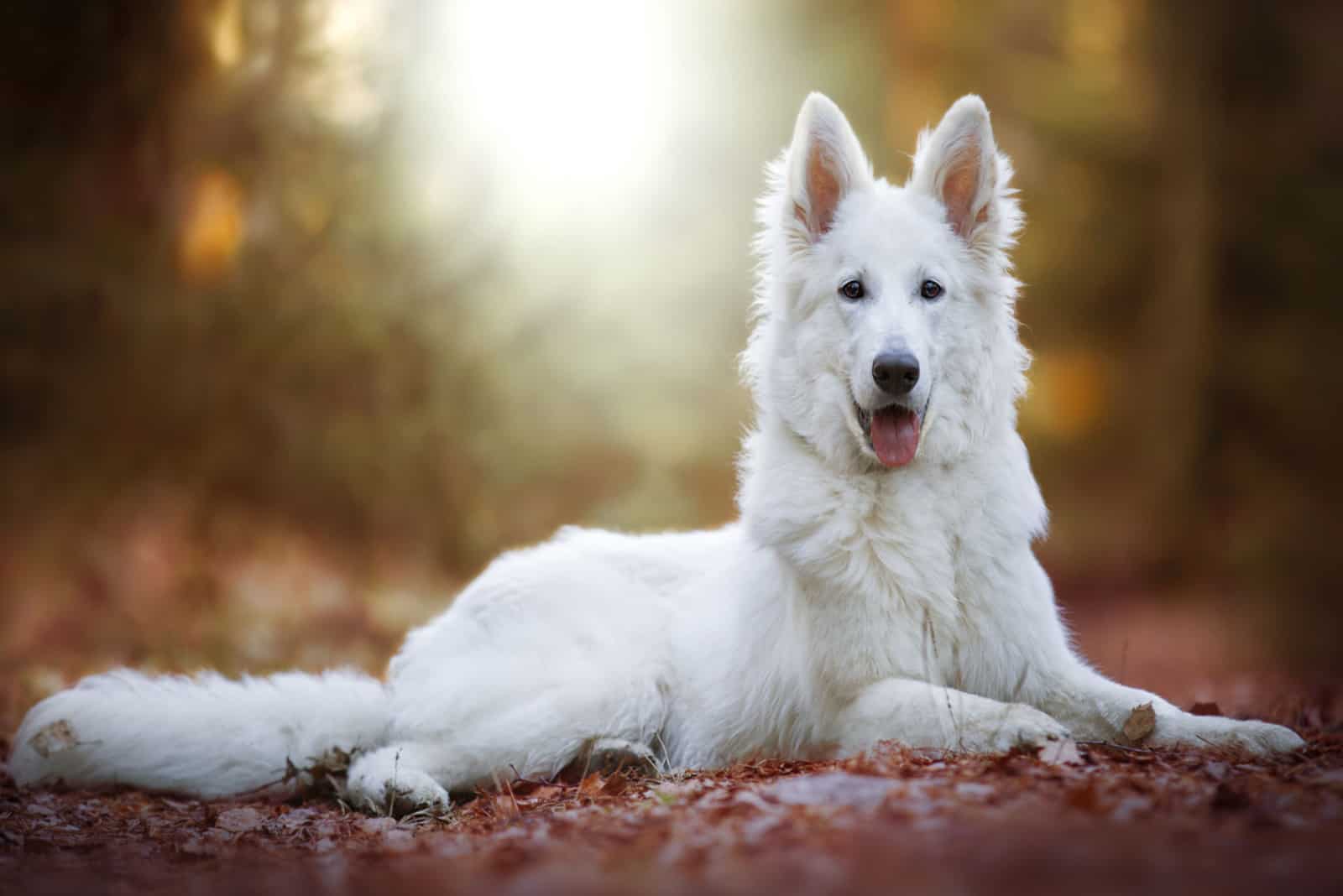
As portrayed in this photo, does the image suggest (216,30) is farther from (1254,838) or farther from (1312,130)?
(1312,130)

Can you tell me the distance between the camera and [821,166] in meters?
4.59

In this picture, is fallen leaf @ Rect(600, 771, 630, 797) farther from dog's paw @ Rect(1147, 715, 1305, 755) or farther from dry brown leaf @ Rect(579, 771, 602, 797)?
dog's paw @ Rect(1147, 715, 1305, 755)

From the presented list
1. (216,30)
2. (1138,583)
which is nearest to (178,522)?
(216,30)

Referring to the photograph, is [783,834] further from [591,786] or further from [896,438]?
[896,438]

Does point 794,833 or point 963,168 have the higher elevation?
point 963,168

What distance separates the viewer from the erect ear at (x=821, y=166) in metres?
4.52

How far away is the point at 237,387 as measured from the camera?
9414 millimetres

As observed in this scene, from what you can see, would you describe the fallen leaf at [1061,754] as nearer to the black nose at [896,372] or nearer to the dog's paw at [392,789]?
the black nose at [896,372]

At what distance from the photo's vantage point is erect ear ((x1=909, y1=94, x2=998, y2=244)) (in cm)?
438

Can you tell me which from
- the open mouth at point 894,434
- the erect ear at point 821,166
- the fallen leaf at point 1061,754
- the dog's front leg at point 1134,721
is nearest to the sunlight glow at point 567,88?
the erect ear at point 821,166

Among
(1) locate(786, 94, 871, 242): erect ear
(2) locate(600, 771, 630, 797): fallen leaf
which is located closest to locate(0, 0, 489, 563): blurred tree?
(1) locate(786, 94, 871, 242): erect ear

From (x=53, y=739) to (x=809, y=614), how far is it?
11.1 ft

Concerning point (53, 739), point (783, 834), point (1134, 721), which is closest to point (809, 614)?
point (1134, 721)

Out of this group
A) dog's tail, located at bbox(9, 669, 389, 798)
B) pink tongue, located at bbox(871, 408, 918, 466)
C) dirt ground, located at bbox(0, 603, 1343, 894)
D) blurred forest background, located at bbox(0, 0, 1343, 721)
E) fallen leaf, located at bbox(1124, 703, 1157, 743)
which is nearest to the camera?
dirt ground, located at bbox(0, 603, 1343, 894)
